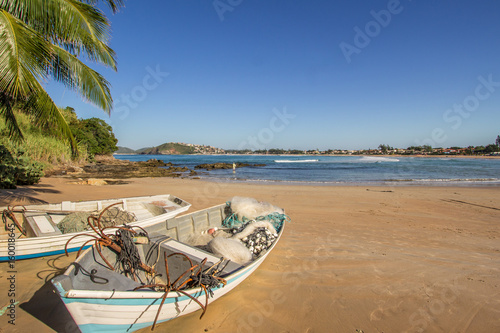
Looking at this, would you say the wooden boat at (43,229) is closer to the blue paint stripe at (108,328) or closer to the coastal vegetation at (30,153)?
the coastal vegetation at (30,153)

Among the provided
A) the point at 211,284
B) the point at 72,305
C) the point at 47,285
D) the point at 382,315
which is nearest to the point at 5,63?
the point at 47,285

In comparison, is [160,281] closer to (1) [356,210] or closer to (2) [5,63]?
(2) [5,63]

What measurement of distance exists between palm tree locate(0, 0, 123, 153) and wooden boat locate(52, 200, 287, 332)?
13.8 ft

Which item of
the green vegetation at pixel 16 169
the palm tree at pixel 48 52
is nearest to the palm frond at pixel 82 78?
the palm tree at pixel 48 52

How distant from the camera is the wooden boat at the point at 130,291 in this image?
248 centimetres

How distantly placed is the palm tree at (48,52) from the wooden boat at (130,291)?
4.19 meters

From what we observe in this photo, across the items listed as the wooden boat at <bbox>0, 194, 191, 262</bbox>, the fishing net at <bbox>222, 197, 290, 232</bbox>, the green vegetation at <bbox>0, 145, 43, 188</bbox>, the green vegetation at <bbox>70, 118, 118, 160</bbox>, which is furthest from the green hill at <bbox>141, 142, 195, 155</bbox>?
the fishing net at <bbox>222, 197, 290, 232</bbox>

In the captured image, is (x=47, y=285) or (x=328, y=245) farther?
(x=328, y=245)

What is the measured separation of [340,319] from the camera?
3.71 m

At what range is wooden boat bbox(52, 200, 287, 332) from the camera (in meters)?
2.48

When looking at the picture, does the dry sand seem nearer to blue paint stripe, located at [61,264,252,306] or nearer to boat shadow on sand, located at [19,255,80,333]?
boat shadow on sand, located at [19,255,80,333]

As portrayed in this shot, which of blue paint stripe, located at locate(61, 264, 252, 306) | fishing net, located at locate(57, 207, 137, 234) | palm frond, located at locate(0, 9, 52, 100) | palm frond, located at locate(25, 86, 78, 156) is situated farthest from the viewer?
palm frond, located at locate(25, 86, 78, 156)

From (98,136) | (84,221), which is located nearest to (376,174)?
(84,221)

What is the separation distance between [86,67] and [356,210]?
457 inches
